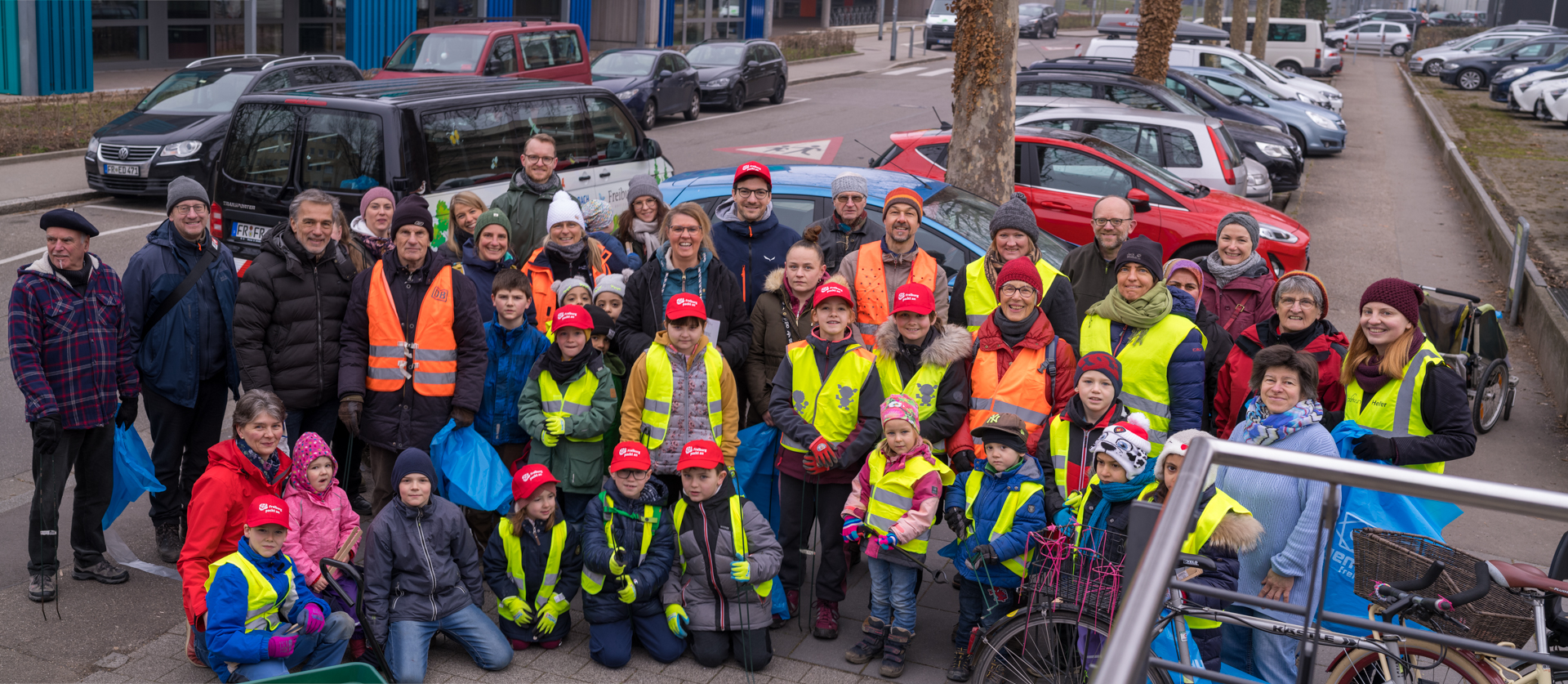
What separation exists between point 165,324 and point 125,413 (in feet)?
1.53

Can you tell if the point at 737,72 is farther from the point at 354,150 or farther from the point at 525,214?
the point at 525,214

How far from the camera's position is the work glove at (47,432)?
5273 millimetres

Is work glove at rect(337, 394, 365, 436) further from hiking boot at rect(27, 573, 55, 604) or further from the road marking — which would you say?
the road marking

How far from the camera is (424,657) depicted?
17.0 ft

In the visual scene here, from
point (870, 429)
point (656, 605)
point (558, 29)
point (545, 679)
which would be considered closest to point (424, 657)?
point (545, 679)

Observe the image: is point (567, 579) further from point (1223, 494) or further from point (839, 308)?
point (1223, 494)

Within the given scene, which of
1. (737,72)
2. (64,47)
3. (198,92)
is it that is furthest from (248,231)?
(737,72)

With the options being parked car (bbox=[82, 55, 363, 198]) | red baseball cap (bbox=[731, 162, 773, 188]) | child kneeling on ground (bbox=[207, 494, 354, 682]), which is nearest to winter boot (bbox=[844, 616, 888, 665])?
child kneeling on ground (bbox=[207, 494, 354, 682])

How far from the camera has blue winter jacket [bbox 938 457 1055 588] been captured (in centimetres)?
506

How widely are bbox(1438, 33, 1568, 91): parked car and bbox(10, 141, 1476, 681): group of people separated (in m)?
40.1

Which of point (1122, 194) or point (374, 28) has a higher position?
point (374, 28)

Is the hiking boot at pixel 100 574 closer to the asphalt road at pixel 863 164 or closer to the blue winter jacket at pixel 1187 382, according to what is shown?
the asphalt road at pixel 863 164

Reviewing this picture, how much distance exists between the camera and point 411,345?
5.89 m

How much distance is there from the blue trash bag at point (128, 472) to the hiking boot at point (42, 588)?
1.17 ft
